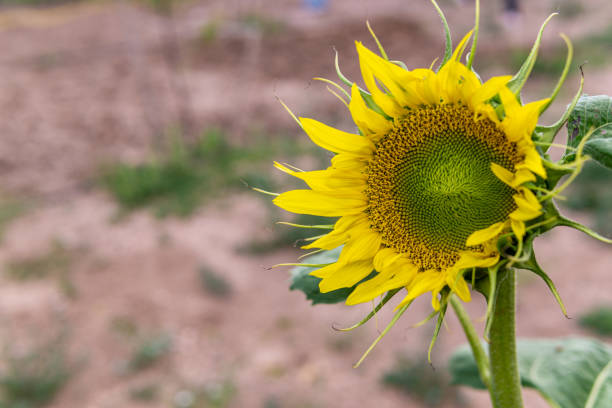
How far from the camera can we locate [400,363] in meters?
2.90

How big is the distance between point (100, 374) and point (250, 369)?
0.81 metres

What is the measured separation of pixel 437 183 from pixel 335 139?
159mm

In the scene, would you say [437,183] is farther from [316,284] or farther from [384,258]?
[316,284]

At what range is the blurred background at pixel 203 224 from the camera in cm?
303

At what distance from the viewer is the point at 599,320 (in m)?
3.00

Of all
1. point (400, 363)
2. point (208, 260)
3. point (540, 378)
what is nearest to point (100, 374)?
point (208, 260)

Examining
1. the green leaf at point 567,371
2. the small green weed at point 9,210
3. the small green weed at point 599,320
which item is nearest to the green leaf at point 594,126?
the green leaf at point 567,371

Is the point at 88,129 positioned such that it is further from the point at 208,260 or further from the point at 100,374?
the point at 100,374

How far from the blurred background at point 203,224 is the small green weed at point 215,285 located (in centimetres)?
1

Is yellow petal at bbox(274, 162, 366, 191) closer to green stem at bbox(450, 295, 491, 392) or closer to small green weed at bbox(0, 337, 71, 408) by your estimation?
green stem at bbox(450, 295, 491, 392)

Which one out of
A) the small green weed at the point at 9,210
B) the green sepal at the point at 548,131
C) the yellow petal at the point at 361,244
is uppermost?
the green sepal at the point at 548,131

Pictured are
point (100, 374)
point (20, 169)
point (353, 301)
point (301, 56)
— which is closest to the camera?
point (353, 301)

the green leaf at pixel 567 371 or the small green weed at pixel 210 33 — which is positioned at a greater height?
the green leaf at pixel 567 371

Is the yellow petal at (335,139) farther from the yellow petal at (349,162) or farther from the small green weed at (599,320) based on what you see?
the small green weed at (599,320)
